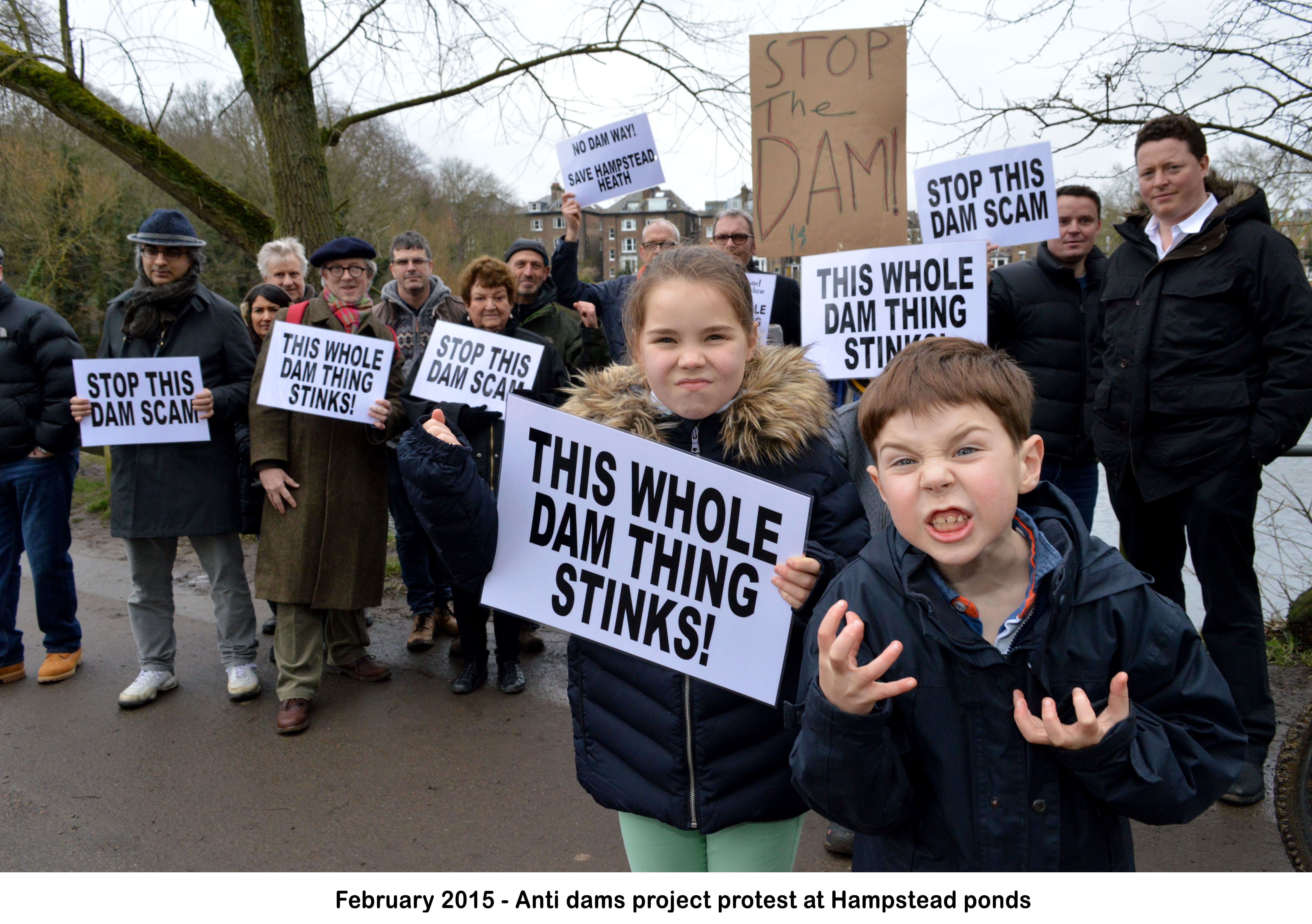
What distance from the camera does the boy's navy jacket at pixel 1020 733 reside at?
141 centimetres

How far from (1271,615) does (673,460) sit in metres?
4.61

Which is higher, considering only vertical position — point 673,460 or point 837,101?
point 837,101

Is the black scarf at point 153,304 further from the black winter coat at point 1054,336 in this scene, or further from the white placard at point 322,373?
the black winter coat at point 1054,336

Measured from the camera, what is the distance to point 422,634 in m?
5.14

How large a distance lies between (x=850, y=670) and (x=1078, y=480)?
3.13 metres

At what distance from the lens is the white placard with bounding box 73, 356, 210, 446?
4.32m

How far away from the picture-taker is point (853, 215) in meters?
4.07

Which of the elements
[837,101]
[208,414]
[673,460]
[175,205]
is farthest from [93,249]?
[673,460]

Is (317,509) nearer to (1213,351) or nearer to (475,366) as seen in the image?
(475,366)

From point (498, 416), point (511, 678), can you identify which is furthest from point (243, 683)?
point (498, 416)

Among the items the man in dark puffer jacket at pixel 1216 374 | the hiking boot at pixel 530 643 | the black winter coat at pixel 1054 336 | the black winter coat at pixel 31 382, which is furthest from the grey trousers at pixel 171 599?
the man in dark puffer jacket at pixel 1216 374

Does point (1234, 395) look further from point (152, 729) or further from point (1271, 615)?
point (152, 729)

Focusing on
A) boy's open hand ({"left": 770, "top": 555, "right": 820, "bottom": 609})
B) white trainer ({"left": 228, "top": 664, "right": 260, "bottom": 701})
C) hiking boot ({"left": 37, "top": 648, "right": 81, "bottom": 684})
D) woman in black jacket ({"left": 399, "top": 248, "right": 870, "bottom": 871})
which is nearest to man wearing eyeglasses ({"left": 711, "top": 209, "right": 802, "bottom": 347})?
woman in black jacket ({"left": 399, "top": 248, "right": 870, "bottom": 871})

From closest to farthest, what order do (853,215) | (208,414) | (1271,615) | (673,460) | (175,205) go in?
(673,460) → (853,215) → (208,414) → (1271,615) → (175,205)
